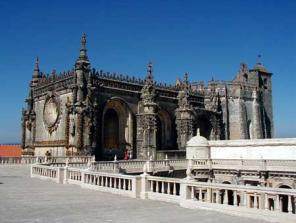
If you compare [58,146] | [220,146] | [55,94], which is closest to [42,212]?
[58,146]

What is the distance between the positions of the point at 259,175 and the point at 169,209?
23.3m

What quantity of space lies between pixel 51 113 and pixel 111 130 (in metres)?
6.25

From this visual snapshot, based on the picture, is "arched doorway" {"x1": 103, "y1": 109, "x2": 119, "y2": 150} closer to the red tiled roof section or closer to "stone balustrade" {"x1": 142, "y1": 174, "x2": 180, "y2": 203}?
the red tiled roof section

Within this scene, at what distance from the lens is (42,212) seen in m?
11.1

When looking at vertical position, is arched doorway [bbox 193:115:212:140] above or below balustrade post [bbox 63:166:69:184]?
above

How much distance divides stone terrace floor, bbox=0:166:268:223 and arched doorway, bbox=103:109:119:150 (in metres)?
21.4

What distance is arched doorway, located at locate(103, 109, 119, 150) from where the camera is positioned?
37531mm

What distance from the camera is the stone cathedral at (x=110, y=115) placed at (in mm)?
33719

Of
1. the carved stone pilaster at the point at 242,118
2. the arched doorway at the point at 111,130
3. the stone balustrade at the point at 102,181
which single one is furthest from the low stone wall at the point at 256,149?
the stone balustrade at the point at 102,181

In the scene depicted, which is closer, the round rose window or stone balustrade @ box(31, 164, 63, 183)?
stone balustrade @ box(31, 164, 63, 183)

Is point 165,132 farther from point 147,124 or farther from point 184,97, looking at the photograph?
point 147,124

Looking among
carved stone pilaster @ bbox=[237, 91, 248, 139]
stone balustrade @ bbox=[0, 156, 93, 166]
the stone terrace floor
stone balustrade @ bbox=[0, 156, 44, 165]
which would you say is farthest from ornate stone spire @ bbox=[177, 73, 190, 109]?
the stone terrace floor

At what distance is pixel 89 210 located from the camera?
11609mm

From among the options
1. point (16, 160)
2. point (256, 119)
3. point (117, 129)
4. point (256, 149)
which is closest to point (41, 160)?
point (16, 160)
